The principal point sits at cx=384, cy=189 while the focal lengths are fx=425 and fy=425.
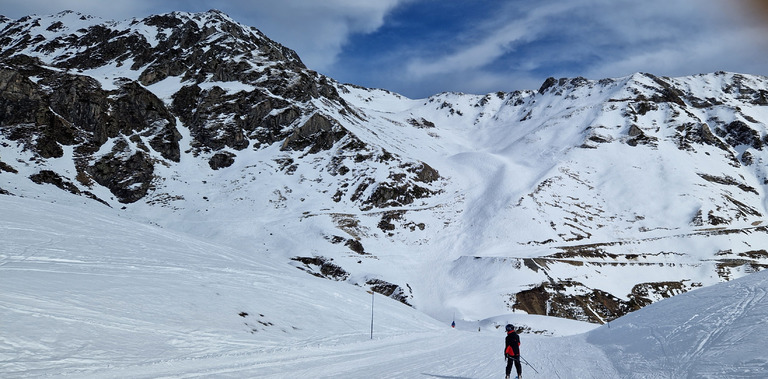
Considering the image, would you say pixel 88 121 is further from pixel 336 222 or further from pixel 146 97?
pixel 336 222

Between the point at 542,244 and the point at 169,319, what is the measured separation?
67.5m

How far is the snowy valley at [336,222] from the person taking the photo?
12.7 m

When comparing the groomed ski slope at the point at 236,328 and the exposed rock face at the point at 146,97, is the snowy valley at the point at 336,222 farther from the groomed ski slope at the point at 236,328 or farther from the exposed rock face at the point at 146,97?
the exposed rock face at the point at 146,97

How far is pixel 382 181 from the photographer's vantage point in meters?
87.1

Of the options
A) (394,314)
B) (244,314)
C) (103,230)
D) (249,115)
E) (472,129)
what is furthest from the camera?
(472,129)

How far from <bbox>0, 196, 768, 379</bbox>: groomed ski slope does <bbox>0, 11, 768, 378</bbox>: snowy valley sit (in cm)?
11

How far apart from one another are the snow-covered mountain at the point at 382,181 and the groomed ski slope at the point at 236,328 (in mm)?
5626

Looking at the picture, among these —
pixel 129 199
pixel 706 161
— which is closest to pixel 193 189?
pixel 129 199

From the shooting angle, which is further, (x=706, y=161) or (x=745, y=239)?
(x=706, y=161)

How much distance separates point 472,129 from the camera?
192000 mm

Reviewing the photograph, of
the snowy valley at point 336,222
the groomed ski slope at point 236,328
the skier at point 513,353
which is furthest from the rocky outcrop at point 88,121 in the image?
the skier at point 513,353

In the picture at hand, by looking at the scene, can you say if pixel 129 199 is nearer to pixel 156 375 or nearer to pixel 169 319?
pixel 169 319

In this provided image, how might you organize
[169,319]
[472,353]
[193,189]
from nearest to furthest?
[169,319]
[472,353]
[193,189]

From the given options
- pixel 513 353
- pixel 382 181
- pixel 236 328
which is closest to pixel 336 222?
pixel 382 181
